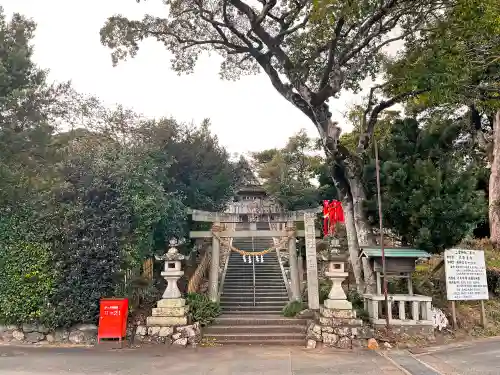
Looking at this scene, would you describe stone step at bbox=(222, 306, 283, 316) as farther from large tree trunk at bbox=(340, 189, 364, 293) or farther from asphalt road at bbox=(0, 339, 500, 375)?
large tree trunk at bbox=(340, 189, 364, 293)

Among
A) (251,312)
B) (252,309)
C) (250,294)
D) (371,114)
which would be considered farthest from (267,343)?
(371,114)

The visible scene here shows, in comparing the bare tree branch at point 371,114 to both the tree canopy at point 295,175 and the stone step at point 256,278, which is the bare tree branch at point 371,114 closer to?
the stone step at point 256,278

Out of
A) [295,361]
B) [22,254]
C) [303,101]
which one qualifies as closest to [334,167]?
[303,101]

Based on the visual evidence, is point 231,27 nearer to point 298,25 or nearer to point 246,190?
point 298,25

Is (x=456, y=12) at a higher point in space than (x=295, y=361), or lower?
higher

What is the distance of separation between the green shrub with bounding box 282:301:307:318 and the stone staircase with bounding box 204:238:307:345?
0.71 feet

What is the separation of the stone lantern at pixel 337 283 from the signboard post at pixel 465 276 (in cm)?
290

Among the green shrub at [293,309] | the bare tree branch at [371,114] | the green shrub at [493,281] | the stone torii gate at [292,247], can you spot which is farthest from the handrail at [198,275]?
the green shrub at [493,281]

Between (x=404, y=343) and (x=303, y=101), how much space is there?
24.0 ft

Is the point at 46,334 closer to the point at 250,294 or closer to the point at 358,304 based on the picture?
the point at 250,294

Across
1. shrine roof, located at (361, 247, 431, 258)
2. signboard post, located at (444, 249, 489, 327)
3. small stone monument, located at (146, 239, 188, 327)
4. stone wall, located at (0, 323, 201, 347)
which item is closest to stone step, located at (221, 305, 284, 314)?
small stone monument, located at (146, 239, 188, 327)

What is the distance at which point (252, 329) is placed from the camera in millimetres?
9445

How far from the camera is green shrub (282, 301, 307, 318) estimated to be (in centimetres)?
1020

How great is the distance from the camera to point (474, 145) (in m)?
19.3
